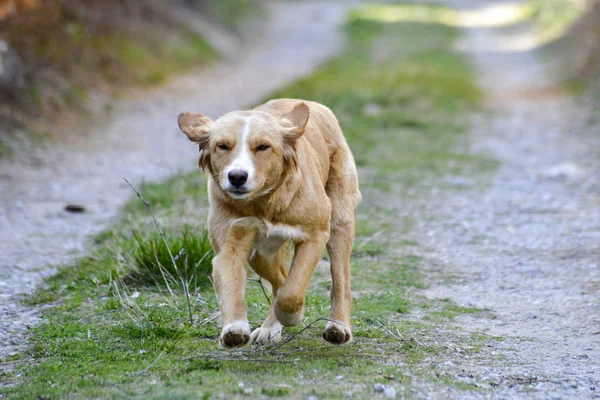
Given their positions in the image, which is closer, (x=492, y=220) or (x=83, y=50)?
(x=492, y=220)

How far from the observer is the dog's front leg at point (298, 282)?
4945 mm

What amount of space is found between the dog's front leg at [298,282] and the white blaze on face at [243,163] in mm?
557

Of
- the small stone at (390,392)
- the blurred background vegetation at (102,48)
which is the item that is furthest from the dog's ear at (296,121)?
the blurred background vegetation at (102,48)

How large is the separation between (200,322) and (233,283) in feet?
3.36

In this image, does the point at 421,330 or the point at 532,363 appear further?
the point at 421,330

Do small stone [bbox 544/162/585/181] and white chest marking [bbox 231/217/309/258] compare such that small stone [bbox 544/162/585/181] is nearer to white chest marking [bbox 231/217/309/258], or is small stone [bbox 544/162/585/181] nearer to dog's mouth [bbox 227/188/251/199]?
white chest marking [bbox 231/217/309/258]

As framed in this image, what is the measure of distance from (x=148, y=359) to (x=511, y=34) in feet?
85.5

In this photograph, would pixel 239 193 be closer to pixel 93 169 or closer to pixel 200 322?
pixel 200 322

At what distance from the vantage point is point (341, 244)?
5.60 metres

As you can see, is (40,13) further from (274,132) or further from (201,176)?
(274,132)

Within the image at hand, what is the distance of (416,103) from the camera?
16.0 m

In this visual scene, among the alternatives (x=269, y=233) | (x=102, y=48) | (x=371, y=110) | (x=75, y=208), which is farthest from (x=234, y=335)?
(x=102, y=48)

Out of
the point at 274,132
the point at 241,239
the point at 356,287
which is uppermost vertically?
the point at 274,132

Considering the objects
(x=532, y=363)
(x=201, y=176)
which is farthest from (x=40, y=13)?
(x=532, y=363)
